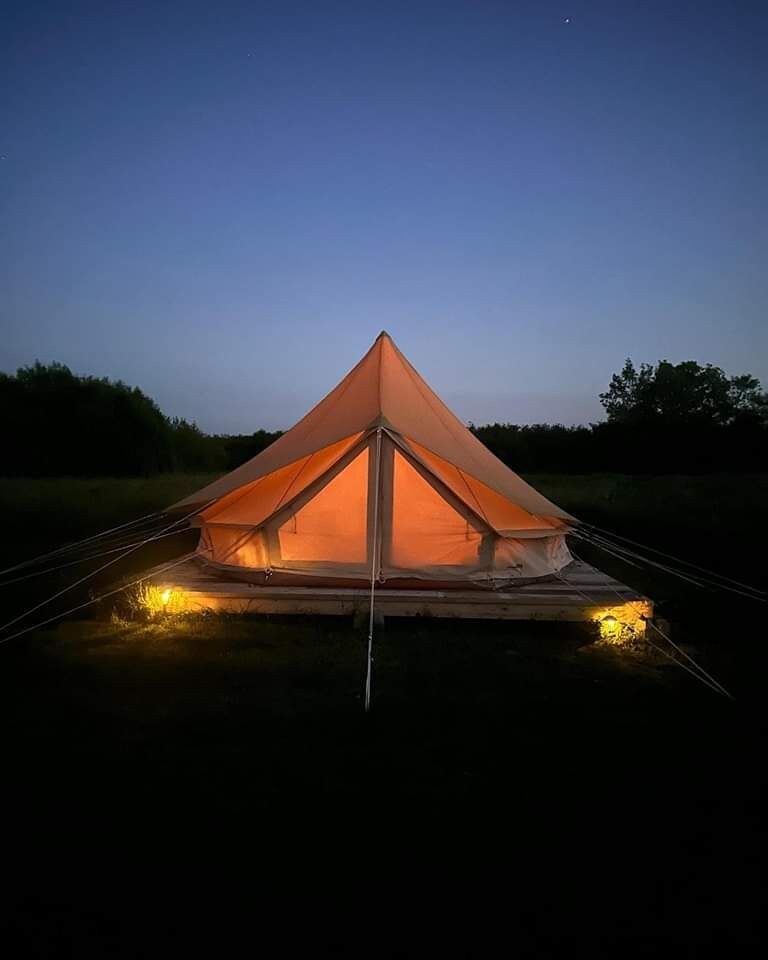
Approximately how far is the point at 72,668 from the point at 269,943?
8.13ft

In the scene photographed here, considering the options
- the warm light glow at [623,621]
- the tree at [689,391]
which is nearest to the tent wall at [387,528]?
the warm light glow at [623,621]

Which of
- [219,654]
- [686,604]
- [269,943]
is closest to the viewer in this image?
[269,943]

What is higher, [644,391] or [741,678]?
[644,391]

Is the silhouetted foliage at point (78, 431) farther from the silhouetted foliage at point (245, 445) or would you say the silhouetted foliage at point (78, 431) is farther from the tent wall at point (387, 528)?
the tent wall at point (387, 528)

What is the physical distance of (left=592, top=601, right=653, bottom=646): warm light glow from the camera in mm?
4477

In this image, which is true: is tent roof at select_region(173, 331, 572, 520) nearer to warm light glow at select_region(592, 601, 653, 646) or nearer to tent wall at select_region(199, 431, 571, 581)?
tent wall at select_region(199, 431, 571, 581)

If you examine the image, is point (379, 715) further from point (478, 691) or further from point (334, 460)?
point (334, 460)

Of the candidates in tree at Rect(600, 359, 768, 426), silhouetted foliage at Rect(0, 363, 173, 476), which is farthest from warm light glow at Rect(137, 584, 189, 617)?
tree at Rect(600, 359, 768, 426)

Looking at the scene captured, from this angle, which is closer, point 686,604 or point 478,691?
point 478,691

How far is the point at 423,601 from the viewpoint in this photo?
15.0 ft

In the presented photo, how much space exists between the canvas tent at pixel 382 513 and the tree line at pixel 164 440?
17426mm

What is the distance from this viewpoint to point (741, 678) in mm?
3705

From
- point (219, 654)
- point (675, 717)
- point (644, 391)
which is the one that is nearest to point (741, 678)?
point (675, 717)

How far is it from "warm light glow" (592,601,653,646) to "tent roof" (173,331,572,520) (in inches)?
33.5
